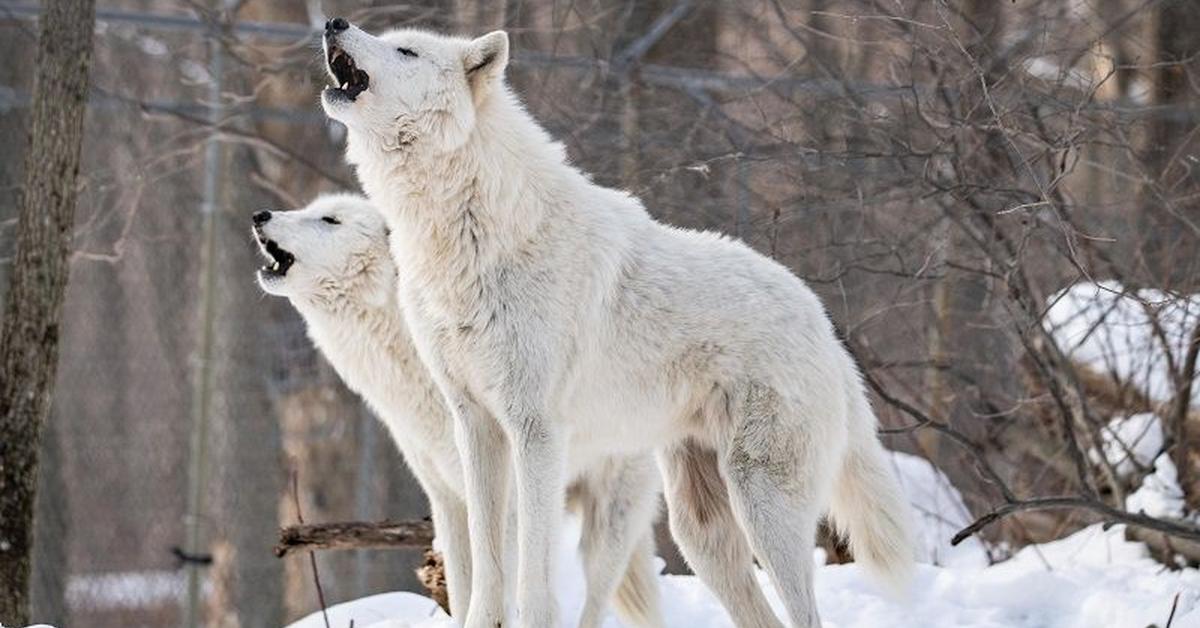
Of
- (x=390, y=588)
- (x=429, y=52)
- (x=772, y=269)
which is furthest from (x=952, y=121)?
(x=390, y=588)

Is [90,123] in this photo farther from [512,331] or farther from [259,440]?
[512,331]

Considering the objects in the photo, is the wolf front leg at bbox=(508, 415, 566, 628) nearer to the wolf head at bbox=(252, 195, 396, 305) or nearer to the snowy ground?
the snowy ground

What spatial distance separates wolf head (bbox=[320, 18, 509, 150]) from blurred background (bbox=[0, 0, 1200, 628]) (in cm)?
105

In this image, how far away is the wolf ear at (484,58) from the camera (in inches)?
180

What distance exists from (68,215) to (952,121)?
3.09 metres

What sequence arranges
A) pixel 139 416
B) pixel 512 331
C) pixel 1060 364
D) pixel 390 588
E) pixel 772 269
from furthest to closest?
pixel 139 416 < pixel 390 588 < pixel 1060 364 < pixel 772 269 < pixel 512 331

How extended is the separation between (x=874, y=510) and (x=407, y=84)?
1.97 m

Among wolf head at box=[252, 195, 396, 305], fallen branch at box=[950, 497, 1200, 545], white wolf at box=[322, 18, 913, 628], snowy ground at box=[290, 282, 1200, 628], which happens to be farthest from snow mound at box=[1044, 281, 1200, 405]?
wolf head at box=[252, 195, 396, 305]

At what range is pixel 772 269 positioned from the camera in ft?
16.1

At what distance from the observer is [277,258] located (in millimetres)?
5723

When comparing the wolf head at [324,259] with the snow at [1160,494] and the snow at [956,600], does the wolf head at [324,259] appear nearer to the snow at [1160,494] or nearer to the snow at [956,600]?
the snow at [956,600]

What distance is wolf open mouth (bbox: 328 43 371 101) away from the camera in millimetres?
4488

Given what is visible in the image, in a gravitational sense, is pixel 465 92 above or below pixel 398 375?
above

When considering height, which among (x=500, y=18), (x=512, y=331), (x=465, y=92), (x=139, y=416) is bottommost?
(x=512, y=331)
